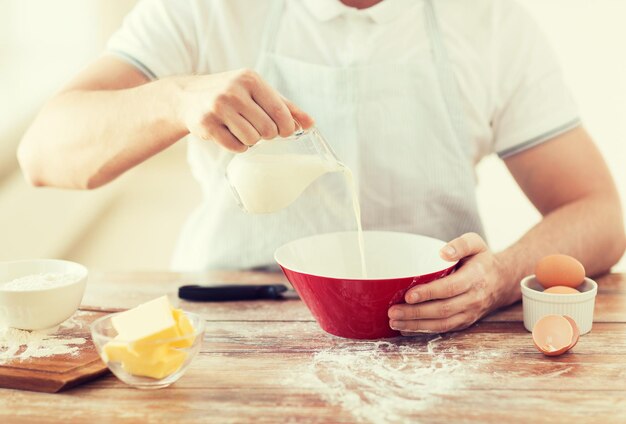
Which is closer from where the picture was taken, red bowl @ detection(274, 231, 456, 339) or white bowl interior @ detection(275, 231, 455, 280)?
red bowl @ detection(274, 231, 456, 339)

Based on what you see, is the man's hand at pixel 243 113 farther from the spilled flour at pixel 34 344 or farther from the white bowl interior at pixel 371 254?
the spilled flour at pixel 34 344

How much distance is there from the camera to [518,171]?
1.76 meters

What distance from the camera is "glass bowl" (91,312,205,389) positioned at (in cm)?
96

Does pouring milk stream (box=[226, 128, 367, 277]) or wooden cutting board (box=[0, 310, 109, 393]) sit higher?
pouring milk stream (box=[226, 128, 367, 277])

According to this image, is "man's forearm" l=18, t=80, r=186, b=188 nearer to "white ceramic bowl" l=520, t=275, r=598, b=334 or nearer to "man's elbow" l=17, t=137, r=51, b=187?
"man's elbow" l=17, t=137, r=51, b=187

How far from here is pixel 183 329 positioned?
101 centimetres

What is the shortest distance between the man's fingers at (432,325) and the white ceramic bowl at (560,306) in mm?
100

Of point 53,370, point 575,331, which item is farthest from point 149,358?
point 575,331

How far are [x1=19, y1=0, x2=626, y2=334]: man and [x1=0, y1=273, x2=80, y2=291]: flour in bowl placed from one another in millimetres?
390

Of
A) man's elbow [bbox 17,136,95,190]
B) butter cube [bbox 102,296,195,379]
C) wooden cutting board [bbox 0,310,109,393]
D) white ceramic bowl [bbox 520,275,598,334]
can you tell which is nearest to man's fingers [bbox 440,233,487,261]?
white ceramic bowl [bbox 520,275,598,334]

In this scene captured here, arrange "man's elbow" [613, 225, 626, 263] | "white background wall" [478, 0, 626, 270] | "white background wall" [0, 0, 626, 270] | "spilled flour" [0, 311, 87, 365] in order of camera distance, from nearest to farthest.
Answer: "spilled flour" [0, 311, 87, 365], "man's elbow" [613, 225, 626, 263], "white background wall" [0, 0, 626, 270], "white background wall" [478, 0, 626, 270]

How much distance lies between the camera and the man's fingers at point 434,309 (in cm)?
115

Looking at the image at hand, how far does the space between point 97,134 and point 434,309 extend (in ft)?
2.40

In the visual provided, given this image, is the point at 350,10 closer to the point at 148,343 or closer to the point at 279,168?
the point at 279,168
